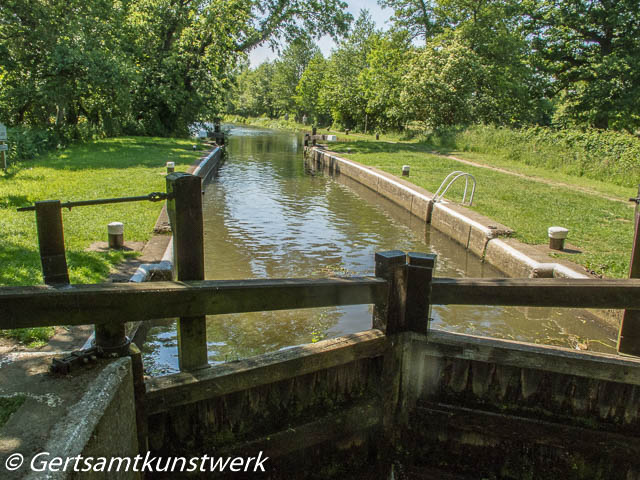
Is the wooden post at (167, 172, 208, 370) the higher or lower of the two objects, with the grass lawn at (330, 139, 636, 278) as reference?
higher

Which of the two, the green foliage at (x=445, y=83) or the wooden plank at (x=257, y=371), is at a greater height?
the green foliage at (x=445, y=83)

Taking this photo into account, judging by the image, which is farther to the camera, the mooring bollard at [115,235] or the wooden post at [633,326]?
the mooring bollard at [115,235]

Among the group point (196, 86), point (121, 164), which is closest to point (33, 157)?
point (121, 164)

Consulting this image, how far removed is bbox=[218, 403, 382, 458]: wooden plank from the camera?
3307 millimetres

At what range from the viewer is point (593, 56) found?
95.0ft

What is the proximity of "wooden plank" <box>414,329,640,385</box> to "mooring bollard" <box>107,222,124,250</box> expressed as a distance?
4860mm

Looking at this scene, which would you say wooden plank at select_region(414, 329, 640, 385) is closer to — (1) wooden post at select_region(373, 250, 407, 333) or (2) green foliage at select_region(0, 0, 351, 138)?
(1) wooden post at select_region(373, 250, 407, 333)

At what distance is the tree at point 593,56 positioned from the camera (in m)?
27.6

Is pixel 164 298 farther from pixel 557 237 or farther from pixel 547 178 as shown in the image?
pixel 547 178

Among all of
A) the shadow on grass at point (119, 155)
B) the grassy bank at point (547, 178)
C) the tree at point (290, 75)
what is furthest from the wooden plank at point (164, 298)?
the tree at point (290, 75)

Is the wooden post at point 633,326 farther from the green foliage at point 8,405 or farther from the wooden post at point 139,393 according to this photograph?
the green foliage at point 8,405

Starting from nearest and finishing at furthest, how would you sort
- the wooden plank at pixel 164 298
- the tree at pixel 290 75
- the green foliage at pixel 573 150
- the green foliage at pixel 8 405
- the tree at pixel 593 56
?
1. the green foliage at pixel 8 405
2. the wooden plank at pixel 164 298
3. the green foliage at pixel 573 150
4. the tree at pixel 593 56
5. the tree at pixel 290 75

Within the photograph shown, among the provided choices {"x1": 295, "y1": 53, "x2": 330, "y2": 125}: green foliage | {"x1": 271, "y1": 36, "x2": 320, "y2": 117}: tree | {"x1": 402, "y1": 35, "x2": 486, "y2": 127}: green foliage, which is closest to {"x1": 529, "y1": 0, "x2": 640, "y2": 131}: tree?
{"x1": 402, "y1": 35, "x2": 486, "y2": 127}: green foliage

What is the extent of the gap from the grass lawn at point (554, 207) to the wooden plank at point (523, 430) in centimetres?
374
